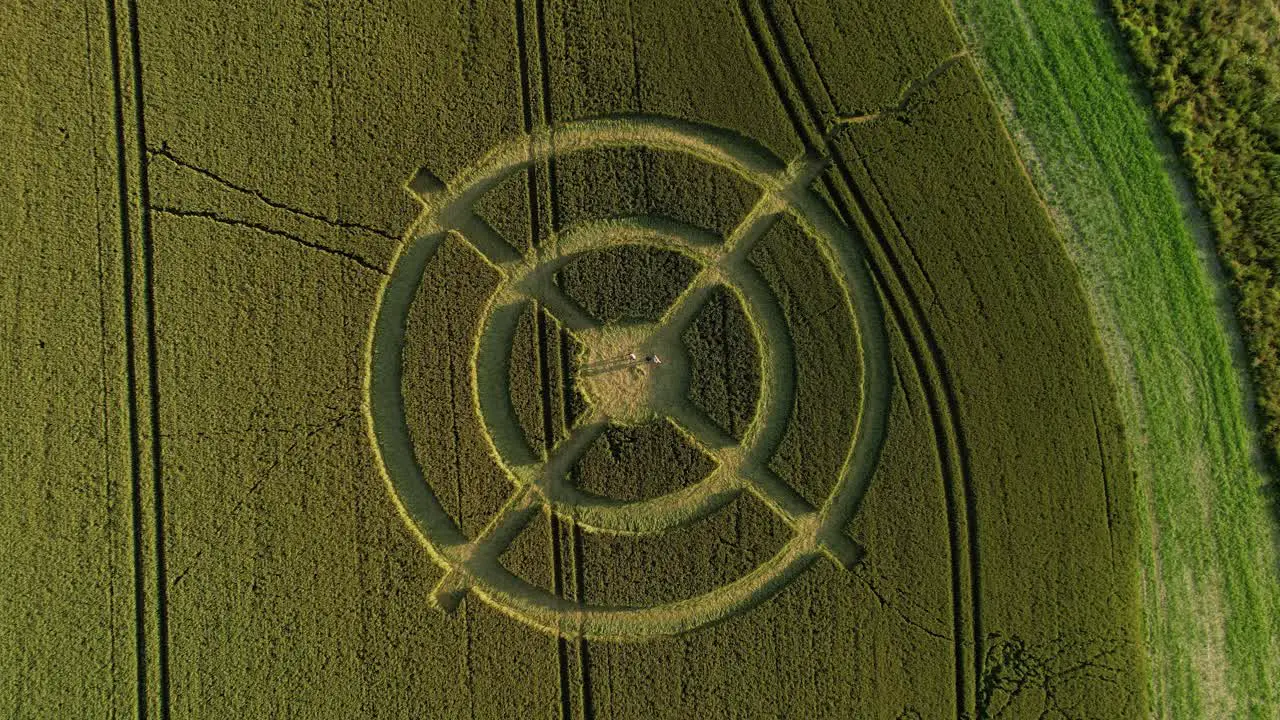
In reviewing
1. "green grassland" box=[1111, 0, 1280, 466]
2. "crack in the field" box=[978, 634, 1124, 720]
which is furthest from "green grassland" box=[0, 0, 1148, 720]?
"green grassland" box=[1111, 0, 1280, 466]

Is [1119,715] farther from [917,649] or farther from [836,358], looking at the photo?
[836,358]

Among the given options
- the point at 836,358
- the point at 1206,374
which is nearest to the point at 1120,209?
the point at 1206,374

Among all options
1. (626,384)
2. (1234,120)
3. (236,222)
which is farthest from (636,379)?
(1234,120)

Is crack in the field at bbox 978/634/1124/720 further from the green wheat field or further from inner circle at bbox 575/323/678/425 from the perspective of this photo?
inner circle at bbox 575/323/678/425

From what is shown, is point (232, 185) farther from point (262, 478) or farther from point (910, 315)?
point (910, 315)

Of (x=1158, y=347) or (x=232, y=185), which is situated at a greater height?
(x=232, y=185)

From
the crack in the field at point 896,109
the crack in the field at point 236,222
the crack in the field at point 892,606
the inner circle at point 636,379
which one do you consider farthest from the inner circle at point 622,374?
the crack in the field at point 896,109

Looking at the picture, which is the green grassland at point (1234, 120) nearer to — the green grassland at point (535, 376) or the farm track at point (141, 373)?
the green grassland at point (535, 376)
